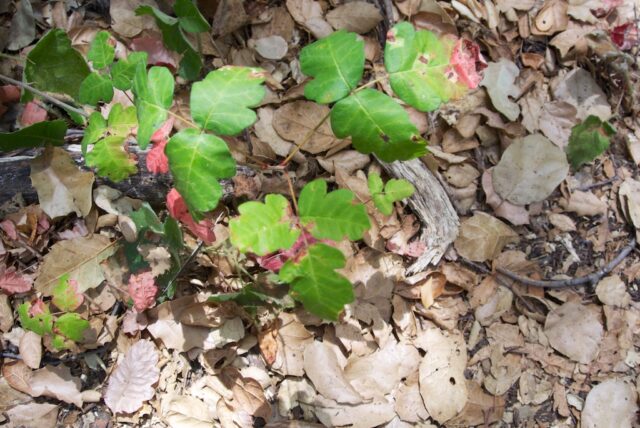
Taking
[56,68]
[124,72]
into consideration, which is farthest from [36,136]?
[124,72]

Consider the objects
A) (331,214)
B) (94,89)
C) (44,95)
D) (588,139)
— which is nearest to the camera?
(331,214)

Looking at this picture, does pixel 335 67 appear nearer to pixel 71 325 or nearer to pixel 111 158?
pixel 111 158

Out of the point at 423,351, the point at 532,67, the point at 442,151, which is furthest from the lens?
the point at 532,67

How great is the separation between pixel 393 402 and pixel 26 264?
4.94 ft

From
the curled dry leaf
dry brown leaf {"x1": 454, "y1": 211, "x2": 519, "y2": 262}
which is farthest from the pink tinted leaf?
dry brown leaf {"x1": 454, "y1": 211, "x2": 519, "y2": 262}

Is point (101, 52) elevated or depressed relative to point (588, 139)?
elevated

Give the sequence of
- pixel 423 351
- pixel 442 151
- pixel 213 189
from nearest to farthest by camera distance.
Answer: pixel 213 189 < pixel 423 351 < pixel 442 151

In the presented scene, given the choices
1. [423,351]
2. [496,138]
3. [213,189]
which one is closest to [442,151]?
[496,138]

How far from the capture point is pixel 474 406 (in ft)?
6.88

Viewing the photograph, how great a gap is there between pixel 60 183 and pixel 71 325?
1.72ft

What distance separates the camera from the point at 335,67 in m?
1.59

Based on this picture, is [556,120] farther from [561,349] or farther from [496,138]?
[561,349]

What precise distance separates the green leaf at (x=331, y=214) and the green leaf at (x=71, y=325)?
92cm

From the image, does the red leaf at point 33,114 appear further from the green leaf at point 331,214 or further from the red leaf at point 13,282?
the green leaf at point 331,214
